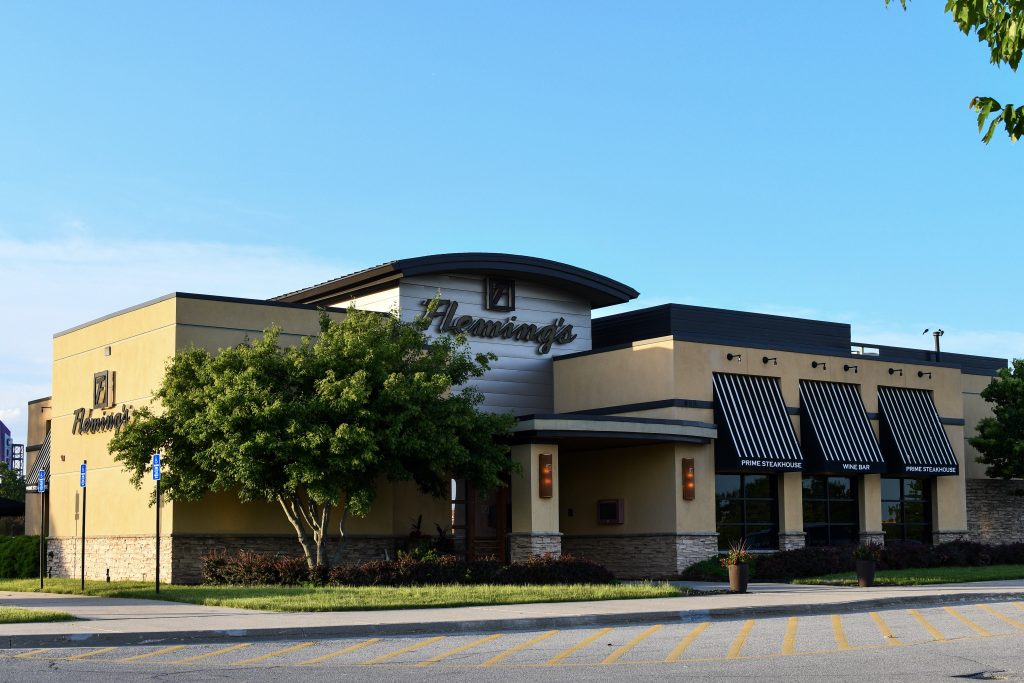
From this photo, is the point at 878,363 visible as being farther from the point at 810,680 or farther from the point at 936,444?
the point at 810,680

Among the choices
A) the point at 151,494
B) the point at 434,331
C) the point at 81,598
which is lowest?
the point at 81,598

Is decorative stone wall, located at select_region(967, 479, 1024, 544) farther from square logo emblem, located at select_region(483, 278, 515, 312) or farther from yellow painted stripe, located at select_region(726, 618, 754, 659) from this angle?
Result: yellow painted stripe, located at select_region(726, 618, 754, 659)

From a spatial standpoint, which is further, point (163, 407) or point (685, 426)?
point (685, 426)

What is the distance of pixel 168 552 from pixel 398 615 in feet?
40.9

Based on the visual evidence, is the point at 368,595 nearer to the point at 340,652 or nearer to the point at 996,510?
the point at 340,652

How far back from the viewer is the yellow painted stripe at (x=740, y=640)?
54.2 feet

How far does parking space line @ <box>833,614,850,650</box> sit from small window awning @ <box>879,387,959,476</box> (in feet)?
61.4

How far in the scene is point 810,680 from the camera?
13.8 m

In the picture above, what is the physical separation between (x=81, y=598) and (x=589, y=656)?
15.7 meters

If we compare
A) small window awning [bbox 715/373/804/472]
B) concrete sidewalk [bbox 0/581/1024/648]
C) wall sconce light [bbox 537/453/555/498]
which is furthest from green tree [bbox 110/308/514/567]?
small window awning [bbox 715/373/804/472]

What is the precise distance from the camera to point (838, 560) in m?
35.7

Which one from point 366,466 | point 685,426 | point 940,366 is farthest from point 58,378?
point 940,366

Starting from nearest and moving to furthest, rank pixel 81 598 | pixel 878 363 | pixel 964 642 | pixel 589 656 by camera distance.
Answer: pixel 589 656 < pixel 964 642 < pixel 81 598 < pixel 878 363

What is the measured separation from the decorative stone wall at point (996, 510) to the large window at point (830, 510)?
715cm
